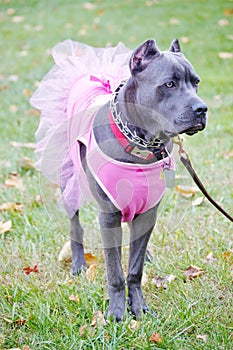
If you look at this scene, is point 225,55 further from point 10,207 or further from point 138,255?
point 138,255

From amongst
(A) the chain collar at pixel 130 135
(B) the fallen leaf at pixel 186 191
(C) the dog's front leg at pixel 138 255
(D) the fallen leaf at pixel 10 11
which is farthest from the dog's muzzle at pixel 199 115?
(D) the fallen leaf at pixel 10 11

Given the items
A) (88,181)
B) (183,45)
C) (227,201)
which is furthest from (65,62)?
(183,45)

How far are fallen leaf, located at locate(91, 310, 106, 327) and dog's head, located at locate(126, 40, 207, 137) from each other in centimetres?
81

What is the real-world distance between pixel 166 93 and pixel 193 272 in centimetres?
101

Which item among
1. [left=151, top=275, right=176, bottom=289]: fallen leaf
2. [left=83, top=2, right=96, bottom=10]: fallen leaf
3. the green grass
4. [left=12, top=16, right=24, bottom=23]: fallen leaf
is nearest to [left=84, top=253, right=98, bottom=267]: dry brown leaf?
the green grass

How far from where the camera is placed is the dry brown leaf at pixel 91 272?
264 centimetres

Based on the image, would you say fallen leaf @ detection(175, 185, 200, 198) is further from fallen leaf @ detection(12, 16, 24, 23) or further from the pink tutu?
fallen leaf @ detection(12, 16, 24, 23)

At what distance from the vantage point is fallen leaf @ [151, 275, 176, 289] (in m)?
2.56

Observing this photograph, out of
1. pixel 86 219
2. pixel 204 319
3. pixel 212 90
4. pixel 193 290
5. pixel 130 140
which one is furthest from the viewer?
pixel 212 90

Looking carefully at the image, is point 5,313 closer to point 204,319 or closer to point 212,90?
point 204,319

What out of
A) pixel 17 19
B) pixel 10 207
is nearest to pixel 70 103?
pixel 10 207

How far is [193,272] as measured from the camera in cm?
263

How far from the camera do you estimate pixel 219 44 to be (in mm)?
6613

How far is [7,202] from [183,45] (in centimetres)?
396
